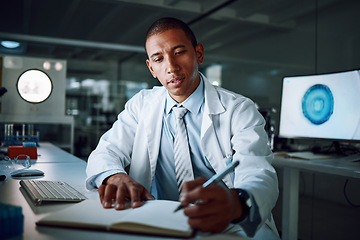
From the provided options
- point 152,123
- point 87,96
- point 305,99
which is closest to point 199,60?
point 152,123

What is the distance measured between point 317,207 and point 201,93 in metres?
1.97

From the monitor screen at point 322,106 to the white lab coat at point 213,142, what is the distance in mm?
1003

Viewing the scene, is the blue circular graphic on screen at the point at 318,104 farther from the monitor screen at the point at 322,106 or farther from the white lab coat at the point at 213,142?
the white lab coat at the point at 213,142

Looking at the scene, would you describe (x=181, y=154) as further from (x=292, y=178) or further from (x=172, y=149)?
(x=292, y=178)

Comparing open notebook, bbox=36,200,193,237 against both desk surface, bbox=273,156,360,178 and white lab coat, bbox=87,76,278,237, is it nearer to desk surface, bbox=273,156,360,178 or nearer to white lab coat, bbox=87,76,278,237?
white lab coat, bbox=87,76,278,237

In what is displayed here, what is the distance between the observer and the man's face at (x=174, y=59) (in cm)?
122

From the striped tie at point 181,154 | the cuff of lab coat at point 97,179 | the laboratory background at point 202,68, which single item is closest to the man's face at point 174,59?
the striped tie at point 181,154

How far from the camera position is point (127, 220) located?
64 cm

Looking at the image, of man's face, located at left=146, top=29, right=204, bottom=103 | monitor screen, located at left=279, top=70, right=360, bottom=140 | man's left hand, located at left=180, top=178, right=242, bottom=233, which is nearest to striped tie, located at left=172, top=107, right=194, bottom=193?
man's face, located at left=146, top=29, right=204, bottom=103

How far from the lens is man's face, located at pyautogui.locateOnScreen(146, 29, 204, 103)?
3.99 ft

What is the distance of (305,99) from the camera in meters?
2.15

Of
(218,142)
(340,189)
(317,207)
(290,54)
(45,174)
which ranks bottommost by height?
(317,207)

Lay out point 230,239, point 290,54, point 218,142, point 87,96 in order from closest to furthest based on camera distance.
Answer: point 230,239
point 218,142
point 290,54
point 87,96

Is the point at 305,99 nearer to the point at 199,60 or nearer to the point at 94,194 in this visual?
the point at 199,60
